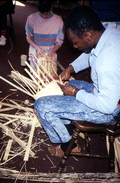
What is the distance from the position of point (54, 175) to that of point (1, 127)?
94 cm

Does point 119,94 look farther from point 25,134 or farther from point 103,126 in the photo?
point 25,134

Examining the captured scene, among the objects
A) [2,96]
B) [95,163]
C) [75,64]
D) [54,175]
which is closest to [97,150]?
[95,163]

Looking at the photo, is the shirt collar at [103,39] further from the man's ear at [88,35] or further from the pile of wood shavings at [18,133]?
the pile of wood shavings at [18,133]

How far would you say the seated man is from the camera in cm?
128

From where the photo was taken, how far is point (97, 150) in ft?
7.22

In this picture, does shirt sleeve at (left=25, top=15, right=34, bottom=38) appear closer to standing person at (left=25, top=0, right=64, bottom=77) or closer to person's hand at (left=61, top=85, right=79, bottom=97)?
standing person at (left=25, top=0, right=64, bottom=77)

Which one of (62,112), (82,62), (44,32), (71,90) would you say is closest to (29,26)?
(44,32)

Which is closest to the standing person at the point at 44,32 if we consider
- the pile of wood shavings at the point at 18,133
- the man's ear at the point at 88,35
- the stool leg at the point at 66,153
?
the pile of wood shavings at the point at 18,133

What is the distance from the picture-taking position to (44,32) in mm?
2758

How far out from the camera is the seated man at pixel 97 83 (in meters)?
1.28

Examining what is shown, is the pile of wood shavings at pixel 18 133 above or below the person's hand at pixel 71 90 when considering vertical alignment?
below

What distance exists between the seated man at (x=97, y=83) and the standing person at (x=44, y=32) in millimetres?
1181

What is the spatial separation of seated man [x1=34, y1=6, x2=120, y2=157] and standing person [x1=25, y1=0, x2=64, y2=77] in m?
1.18

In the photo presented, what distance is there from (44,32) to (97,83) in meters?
1.59
